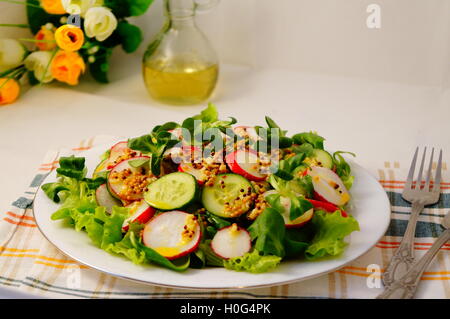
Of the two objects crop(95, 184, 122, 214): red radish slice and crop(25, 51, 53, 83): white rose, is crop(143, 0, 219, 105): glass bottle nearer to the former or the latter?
crop(25, 51, 53, 83): white rose

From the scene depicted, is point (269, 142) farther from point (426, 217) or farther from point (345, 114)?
point (345, 114)

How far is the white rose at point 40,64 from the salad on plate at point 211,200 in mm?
797

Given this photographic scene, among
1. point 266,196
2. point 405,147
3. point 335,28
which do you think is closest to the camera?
point 266,196

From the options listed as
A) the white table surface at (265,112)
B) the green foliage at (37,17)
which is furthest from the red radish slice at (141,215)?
the green foliage at (37,17)

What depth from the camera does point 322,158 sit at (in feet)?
4.31

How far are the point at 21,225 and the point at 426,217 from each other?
2.83 ft

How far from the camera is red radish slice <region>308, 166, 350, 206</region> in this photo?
3.89 ft

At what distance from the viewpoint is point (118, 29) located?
217 cm

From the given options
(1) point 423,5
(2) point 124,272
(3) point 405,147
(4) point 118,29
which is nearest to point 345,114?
(3) point 405,147

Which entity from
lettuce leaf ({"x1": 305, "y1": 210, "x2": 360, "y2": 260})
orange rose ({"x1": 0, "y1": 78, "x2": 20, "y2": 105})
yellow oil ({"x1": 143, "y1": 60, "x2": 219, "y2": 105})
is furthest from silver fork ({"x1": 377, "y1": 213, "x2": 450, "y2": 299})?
orange rose ({"x1": 0, "y1": 78, "x2": 20, "y2": 105})

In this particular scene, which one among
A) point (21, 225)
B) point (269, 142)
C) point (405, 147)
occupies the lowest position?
point (405, 147)

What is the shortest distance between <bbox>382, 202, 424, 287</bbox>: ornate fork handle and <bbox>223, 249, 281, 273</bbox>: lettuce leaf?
Result: 0.21m

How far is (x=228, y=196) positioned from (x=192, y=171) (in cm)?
10

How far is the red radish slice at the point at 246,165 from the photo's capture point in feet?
3.90
